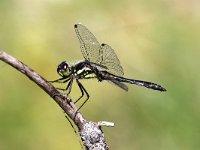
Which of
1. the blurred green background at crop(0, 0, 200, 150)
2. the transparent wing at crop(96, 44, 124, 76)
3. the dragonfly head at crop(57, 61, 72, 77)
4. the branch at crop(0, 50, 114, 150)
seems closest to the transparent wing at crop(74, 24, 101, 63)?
the transparent wing at crop(96, 44, 124, 76)

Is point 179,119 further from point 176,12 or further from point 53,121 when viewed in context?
point 176,12

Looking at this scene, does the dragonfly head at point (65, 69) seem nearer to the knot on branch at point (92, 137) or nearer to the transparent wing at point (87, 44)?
the transparent wing at point (87, 44)

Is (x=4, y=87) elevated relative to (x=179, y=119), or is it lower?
elevated

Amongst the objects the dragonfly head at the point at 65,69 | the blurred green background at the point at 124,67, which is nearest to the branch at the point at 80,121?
the dragonfly head at the point at 65,69

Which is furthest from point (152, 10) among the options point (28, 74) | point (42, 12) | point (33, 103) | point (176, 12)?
point (28, 74)

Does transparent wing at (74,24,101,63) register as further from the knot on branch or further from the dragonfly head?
the knot on branch

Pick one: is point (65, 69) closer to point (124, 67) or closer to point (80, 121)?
point (80, 121)

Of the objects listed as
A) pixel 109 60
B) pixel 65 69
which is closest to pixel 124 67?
pixel 109 60

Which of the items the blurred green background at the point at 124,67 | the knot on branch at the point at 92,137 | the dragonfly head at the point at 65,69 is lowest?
the knot on branch at the point at 92,137

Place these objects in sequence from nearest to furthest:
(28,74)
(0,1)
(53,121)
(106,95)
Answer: (28,74)
(53,121)
(106,95)
(0,1)
